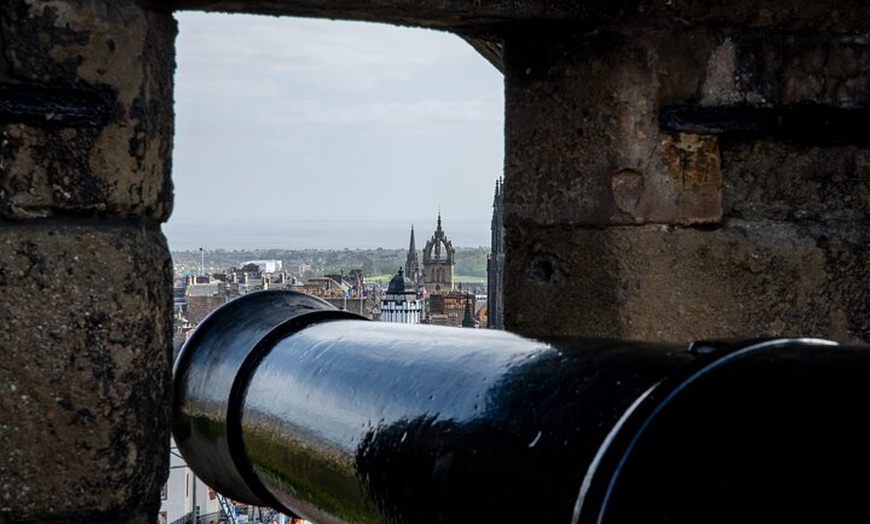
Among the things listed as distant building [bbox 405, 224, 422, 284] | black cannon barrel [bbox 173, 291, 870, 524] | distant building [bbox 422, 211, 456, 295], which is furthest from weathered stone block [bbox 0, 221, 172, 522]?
distant building [bbox 405, 224, 422, 284]

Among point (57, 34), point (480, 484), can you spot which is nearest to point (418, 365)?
point (480, 484)

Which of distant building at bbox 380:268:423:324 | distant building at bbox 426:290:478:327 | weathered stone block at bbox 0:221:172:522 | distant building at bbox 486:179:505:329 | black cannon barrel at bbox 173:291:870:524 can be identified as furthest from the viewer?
distant building at bbox 426:290:478:327

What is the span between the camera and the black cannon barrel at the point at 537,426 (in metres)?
0.92

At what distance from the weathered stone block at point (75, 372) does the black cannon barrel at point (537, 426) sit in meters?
0.19

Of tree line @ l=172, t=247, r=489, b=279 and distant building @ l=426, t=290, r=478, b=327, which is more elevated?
tree line @ l=172, t=247, r=489, b=279

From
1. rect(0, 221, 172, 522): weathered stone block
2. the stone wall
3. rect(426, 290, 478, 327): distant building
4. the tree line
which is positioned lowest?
rect(426, 290, 478, 327): distant building

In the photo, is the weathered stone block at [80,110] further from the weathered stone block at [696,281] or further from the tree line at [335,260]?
the tree line at [335,260]

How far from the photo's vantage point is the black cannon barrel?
0.92 m

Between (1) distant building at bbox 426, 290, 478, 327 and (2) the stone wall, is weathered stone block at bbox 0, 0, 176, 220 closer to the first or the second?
(2) the stone wall

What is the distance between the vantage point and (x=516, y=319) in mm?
2676

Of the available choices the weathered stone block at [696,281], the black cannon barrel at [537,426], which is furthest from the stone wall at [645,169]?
the black cannon barrel at [537,426]

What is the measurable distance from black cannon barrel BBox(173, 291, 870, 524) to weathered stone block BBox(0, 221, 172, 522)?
19 cm

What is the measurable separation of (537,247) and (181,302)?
46.5 metres

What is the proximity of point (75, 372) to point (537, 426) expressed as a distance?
1.09m
